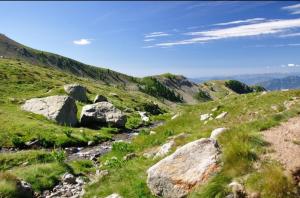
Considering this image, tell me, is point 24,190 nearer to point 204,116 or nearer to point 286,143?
point 286,143

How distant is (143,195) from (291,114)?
9248 millimetres

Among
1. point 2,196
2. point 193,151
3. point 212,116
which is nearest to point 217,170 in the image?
point 193,151

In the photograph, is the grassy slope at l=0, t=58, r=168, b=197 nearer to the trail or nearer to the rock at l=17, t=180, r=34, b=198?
the rock at l=17, t=180, r=34, b=198

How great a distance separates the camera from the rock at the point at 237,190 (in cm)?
1277

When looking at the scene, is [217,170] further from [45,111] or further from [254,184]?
[45,111]

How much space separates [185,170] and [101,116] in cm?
4347

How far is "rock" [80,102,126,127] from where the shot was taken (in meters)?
56.3

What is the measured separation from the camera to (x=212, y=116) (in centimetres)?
3716

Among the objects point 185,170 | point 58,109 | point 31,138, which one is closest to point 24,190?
point 185,170

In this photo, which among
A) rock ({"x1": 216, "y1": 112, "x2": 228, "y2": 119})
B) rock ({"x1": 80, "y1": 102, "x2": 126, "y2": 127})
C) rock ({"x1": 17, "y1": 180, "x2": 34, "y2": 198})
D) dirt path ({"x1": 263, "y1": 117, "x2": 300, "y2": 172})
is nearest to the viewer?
dirt path ({"x1": 263, "y1": 117, "x2": 300, "y2": 172})

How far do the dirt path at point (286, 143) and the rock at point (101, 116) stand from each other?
1613 inches

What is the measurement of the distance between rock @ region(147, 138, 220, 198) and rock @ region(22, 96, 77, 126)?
38045mm

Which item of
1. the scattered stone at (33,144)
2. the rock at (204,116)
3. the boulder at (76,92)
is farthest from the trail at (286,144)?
the boulder at (76,92)

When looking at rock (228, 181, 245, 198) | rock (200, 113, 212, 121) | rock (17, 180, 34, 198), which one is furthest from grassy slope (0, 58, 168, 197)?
rock (200, 113, 212, 121)
